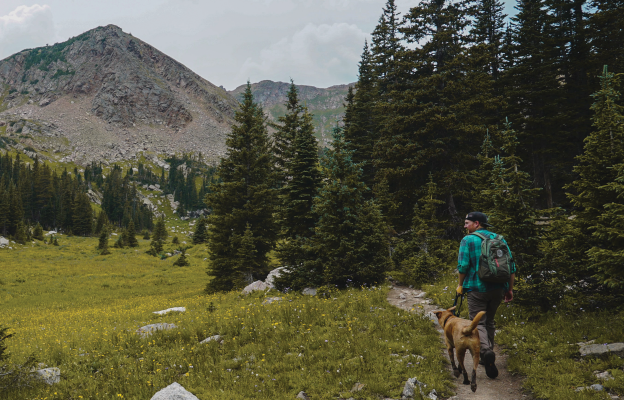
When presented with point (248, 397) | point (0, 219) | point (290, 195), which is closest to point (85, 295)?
point (290, 195)

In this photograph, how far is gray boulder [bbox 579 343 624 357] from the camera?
5621mm

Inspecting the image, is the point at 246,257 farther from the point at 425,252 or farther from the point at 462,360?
the point at 462,360

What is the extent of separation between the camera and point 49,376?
7.38 meters

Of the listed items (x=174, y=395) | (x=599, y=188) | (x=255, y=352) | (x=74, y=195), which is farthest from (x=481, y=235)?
(x=74, y=195)

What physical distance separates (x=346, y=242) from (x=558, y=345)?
7.69 meters

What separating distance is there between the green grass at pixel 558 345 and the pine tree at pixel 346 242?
532 cm

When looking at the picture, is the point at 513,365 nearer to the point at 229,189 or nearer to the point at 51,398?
the point at 51,398

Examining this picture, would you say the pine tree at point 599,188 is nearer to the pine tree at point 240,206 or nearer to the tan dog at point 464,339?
the tan dog at point 464,339

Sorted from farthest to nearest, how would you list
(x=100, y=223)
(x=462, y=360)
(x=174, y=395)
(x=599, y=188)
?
(x=100, y=223)
(x=599, y=188)
(x=462, y=360)
(x=174, y=395)

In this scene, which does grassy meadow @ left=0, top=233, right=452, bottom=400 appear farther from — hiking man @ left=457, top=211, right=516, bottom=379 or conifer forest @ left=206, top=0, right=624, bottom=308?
conifer forest @ left=206, top=0, right=624, bottom=308

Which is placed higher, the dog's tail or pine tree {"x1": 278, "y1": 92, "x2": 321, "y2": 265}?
pine tree {"x1": 278, "y1": 92, "x2": 321, "y2": 265}

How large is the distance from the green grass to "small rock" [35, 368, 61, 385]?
10.3m

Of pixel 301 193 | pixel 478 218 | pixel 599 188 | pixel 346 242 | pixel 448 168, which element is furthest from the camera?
pixel 448 168

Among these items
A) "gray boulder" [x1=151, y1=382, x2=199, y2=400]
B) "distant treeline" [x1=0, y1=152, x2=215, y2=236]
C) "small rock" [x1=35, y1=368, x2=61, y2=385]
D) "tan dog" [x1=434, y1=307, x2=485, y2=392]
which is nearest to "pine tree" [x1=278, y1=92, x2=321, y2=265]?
"small rock" [x1=35, y1=368, x2=61, y2=385]
